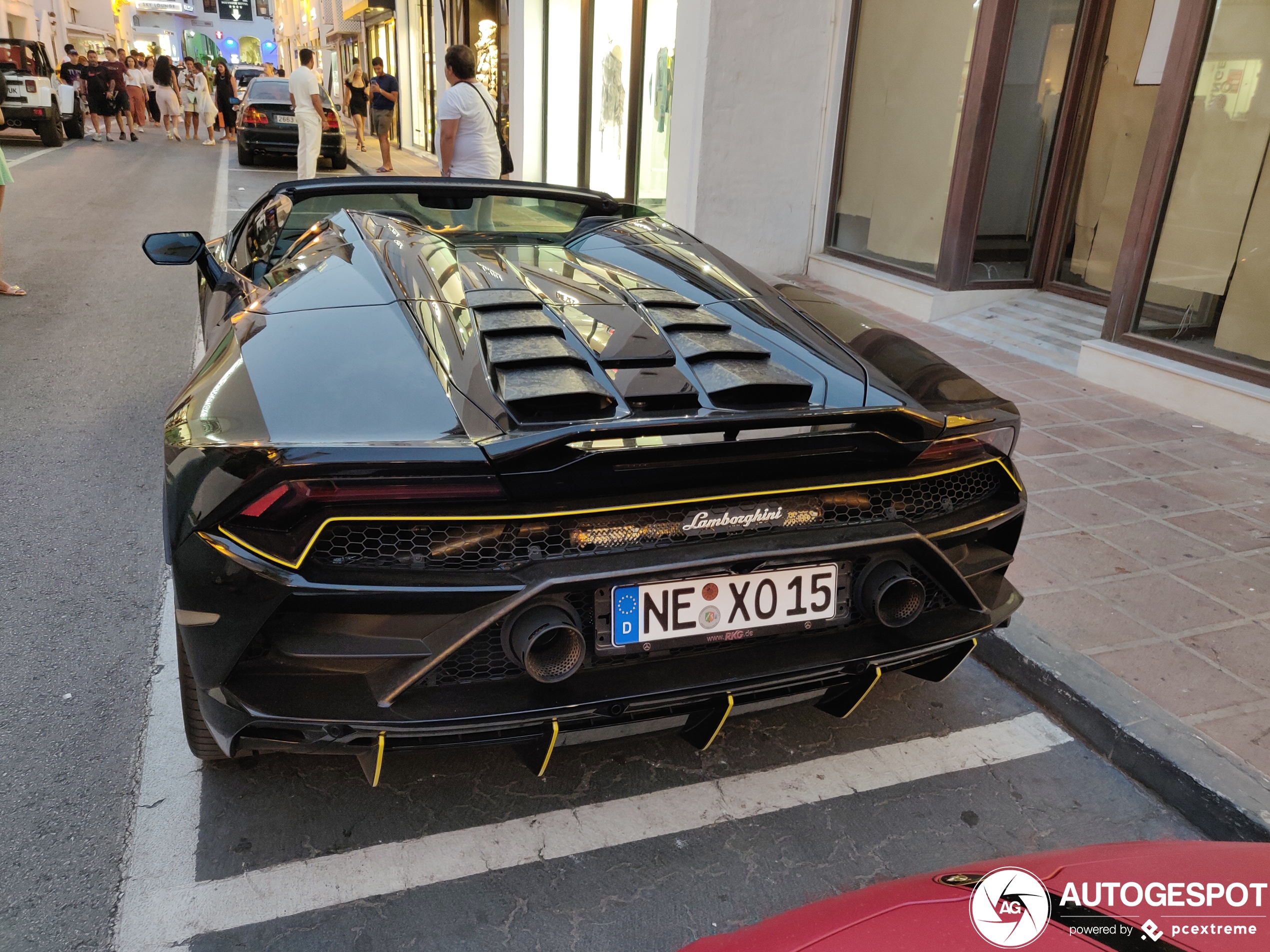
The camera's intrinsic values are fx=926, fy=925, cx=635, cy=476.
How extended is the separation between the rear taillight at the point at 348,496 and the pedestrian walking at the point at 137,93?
29831mm

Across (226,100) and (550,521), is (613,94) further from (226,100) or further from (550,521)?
(226,100)

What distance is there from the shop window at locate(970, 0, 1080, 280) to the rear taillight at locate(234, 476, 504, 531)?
6.69 m

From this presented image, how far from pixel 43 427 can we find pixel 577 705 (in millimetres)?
3894

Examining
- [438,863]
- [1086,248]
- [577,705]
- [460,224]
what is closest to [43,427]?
[460,224]

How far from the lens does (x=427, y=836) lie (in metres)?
2.11

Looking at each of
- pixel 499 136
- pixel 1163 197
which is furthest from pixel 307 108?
pixel 1163 197

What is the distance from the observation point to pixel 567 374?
1869mm

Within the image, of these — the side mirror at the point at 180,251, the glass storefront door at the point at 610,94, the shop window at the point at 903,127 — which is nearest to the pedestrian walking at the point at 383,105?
the glass storefront door at the point at 610,94

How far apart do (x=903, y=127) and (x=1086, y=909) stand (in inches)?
316

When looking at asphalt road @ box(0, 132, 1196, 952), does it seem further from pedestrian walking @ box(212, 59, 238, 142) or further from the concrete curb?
pedestrian walking @ box(212, 59, 238, 142)

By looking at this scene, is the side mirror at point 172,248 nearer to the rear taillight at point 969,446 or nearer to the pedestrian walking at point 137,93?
the rear taillight at point 969,446

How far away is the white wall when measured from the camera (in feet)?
27.6

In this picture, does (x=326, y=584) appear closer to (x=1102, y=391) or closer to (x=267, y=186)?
(x=1102, y=391)

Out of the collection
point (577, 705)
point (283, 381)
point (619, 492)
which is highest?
point (283, 381)
